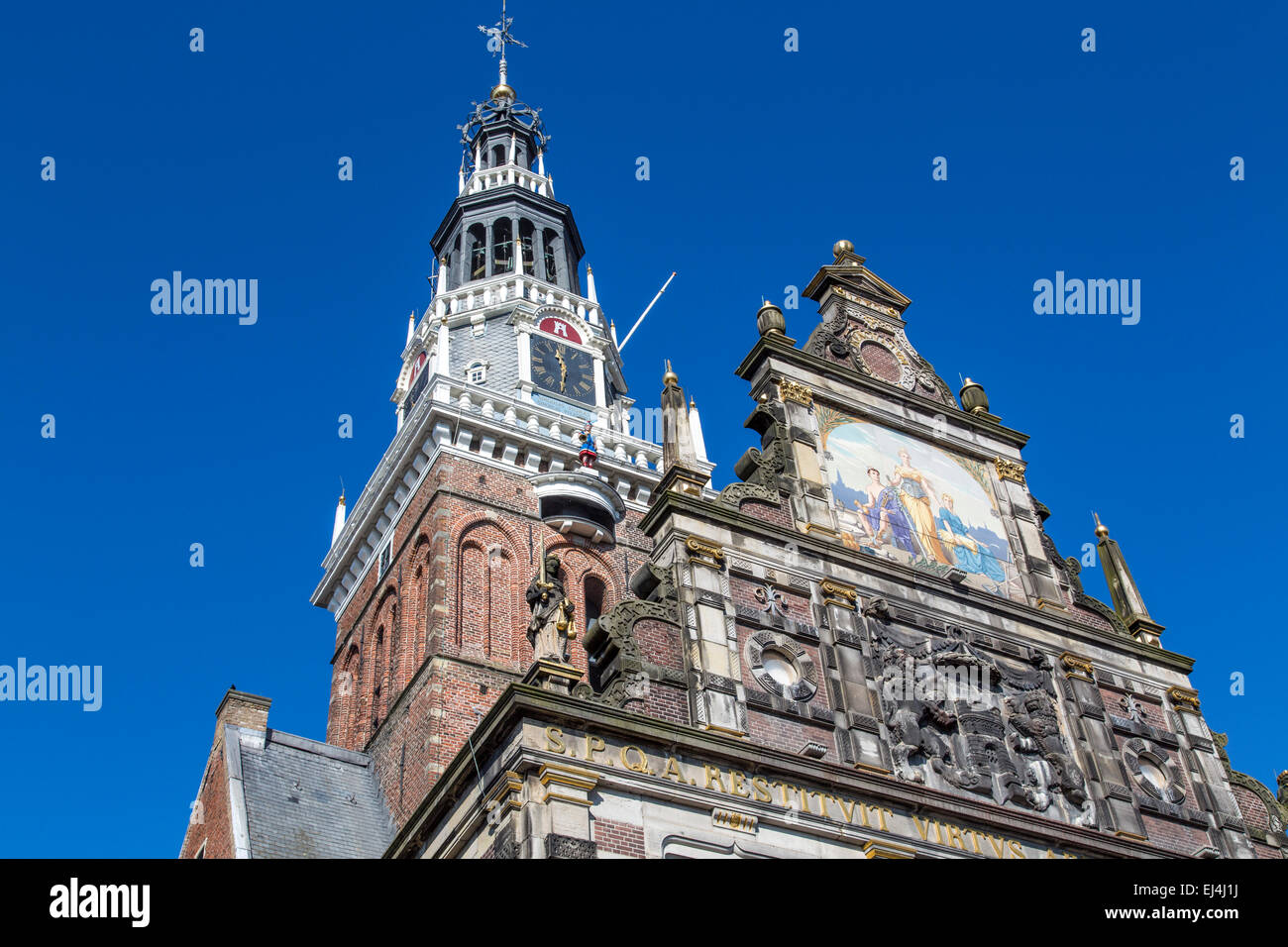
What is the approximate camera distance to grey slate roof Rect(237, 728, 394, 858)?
26.5 meters

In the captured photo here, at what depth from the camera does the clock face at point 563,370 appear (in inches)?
1665

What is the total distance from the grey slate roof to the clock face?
13897 mm

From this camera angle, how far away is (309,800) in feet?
95.4

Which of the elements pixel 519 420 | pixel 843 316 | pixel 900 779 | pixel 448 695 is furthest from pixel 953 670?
pixel 519 420

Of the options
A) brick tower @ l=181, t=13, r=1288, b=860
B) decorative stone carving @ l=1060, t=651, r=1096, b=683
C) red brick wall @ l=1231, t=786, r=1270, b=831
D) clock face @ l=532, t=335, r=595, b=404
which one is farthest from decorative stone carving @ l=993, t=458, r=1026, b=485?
clock face @ l=532, t=335, r=595, b=404

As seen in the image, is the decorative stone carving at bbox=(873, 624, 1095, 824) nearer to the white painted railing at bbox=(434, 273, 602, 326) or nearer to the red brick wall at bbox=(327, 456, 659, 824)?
the red brick wall at bbox=(327, 456, 659, 824)

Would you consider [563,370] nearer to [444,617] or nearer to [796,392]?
[444,617]

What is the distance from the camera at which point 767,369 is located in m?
22.9

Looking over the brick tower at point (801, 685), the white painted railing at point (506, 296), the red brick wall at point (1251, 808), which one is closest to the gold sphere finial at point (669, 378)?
the brick tower at point (801, 685)

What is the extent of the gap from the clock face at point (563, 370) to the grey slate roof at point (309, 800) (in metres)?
13.9

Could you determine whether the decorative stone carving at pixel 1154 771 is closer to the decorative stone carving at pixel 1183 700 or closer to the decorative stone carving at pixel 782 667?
the decorative stone carving at pixel 1183 700

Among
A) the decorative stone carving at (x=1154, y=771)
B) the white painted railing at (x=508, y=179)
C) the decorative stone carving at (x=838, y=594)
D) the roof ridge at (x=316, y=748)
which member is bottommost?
the decorative stone carving at (x=1154, y=771)
